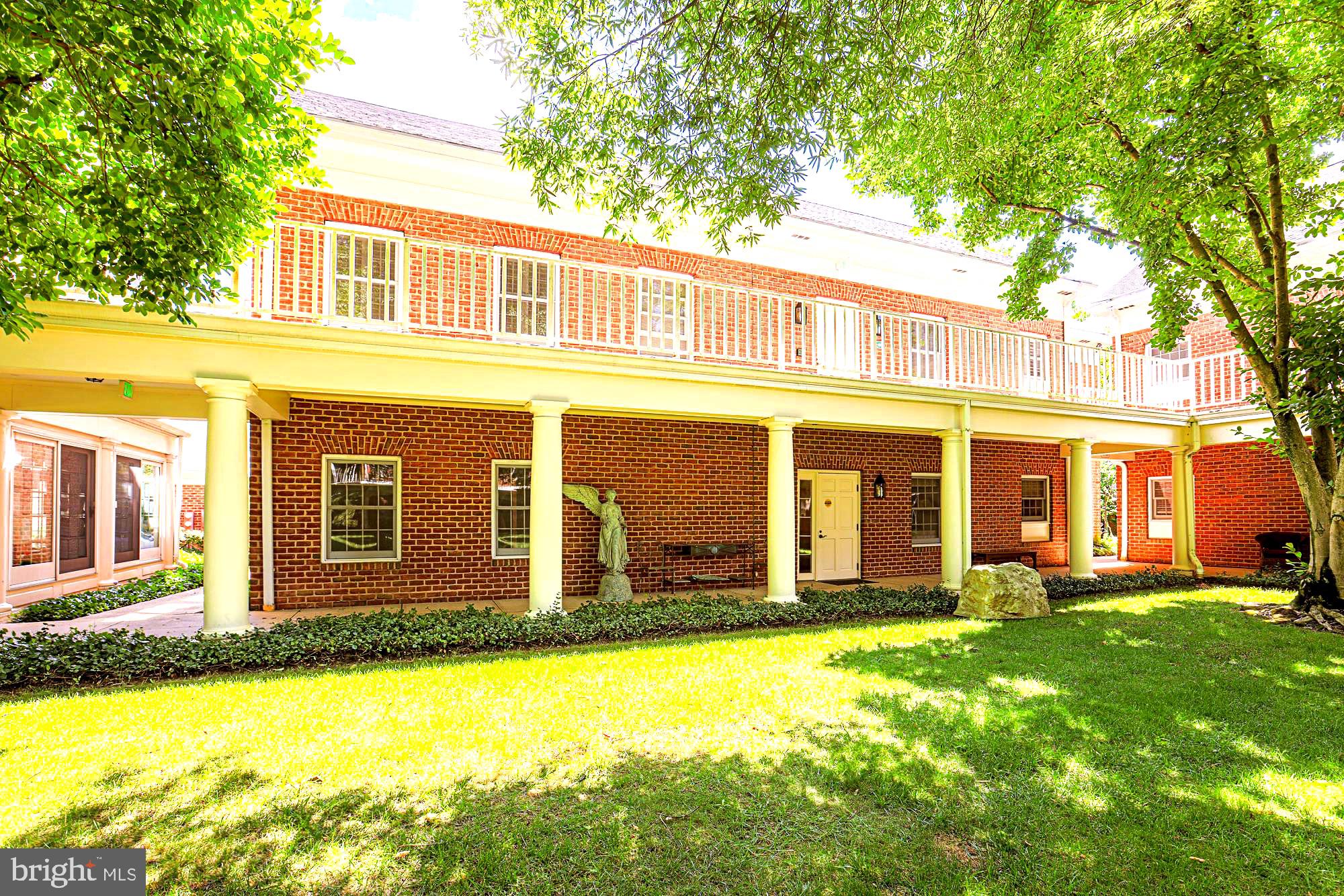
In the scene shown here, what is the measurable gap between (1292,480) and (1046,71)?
11.9 m

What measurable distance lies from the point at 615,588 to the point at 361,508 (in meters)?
3.80

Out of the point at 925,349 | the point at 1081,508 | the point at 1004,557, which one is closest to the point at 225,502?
the point at 925,349

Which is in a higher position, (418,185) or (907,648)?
(418,185)

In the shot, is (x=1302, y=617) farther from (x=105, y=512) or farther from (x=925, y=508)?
(x=105, y=512)

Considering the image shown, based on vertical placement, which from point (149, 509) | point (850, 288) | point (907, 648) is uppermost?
point (850, 288)

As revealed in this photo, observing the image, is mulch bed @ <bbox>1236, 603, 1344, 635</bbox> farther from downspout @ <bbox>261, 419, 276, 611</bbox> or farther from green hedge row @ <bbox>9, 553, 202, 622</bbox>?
green hedge row @ <bbox>9, 553, 202, 622</bbox>

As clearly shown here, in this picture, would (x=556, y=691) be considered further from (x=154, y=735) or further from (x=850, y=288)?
(x=850, y=288)

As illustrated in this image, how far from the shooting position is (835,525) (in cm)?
1223

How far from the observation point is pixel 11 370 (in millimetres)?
5828

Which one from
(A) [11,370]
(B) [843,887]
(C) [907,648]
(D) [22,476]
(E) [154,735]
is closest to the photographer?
(B) [843,887]

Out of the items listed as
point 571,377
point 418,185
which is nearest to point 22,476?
point 418,185

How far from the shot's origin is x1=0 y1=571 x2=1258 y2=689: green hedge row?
18.4 ft

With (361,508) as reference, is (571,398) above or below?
above
